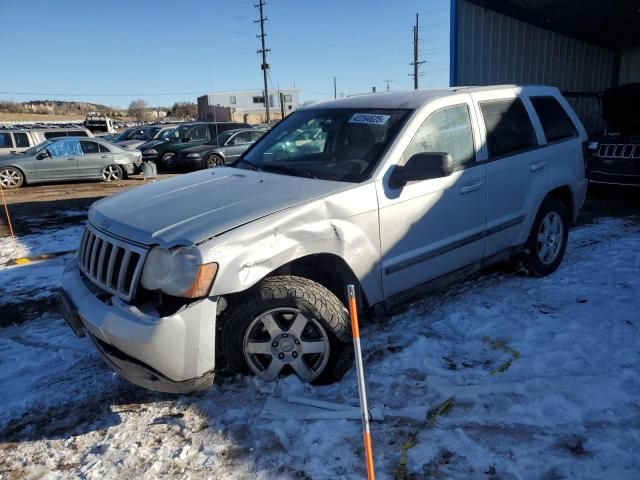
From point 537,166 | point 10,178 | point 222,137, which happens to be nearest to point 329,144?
point 537,166

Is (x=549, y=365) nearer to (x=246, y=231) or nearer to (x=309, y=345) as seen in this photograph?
(x=309, y=345)

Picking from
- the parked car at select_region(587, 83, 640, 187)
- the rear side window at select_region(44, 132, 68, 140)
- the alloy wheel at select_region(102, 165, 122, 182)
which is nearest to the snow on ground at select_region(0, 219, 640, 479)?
the parked car at select_region(587, 83, 640, 187)

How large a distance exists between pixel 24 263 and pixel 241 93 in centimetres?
7119

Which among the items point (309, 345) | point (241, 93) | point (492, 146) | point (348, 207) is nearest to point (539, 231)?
point (492, 146)

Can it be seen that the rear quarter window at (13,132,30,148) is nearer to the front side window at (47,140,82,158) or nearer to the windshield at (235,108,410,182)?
the front side window at (47,140,82,158)

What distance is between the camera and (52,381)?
338 centimetres

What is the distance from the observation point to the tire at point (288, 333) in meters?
2.91

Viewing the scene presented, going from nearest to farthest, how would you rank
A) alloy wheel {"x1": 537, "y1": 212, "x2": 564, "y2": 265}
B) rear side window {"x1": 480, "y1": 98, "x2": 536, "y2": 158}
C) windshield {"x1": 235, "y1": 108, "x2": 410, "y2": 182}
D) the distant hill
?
windshield {"x1": 235, "y1": 108, "x2": 410, "y2": 182}, rear side window {"x1": 480, "y1": 98, "x2": 536, "y2": 158}, alloy wheel {"x1": 537, "y1": 212, "x2": 564, "y2": 265}, the distant hill

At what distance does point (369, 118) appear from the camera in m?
3.86

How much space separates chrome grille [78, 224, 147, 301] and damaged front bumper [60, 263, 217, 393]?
8 centimetres

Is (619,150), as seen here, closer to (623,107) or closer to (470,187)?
(623,107)

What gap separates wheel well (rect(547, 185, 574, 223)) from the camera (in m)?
5.02

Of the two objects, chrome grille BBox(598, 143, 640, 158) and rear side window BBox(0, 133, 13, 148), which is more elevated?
rear side window BBox(0, 133, 13, 148)

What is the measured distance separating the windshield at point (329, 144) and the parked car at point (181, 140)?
42.7 feet
